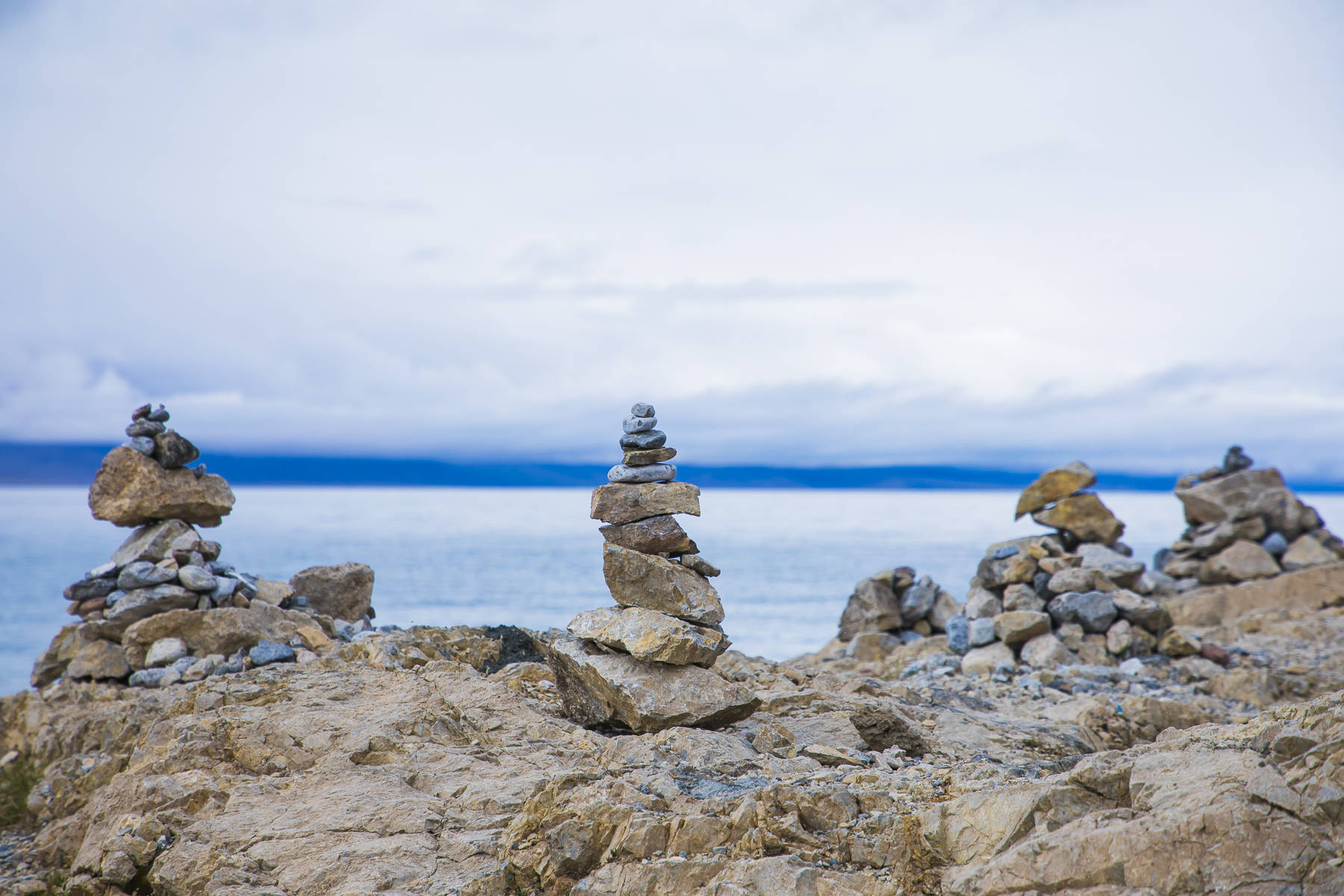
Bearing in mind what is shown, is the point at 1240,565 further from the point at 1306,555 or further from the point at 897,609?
the point at 897,609

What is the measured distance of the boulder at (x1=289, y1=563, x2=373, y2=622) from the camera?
14.6m

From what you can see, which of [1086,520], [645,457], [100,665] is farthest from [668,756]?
[1086,520]

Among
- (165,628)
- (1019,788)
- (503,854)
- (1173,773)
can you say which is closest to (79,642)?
(165,628)

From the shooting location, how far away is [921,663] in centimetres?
1555

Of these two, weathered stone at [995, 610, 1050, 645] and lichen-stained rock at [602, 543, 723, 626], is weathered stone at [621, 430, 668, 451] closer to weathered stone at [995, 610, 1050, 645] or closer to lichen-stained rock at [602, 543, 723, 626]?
lichen-stained rock at [602, 543, 723, 626]

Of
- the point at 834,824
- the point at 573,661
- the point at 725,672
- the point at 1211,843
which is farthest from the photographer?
the point at 725,672

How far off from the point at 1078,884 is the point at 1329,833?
125 centimetres

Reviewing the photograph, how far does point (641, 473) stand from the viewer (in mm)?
9648

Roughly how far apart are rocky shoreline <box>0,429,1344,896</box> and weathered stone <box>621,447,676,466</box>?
48 mm

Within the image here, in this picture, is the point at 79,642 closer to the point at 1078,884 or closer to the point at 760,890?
the point at 760,890

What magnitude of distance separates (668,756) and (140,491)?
30.7 ft

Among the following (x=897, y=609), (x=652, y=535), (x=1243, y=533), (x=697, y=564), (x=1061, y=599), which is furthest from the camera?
(x=1243, y=533)

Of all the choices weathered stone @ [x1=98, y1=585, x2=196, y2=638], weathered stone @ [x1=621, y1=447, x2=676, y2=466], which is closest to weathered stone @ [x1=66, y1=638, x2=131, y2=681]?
weathered stone @ [x1=98, y1=585, x2=196, y2=638]

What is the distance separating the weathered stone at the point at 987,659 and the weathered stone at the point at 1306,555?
10.8 m
